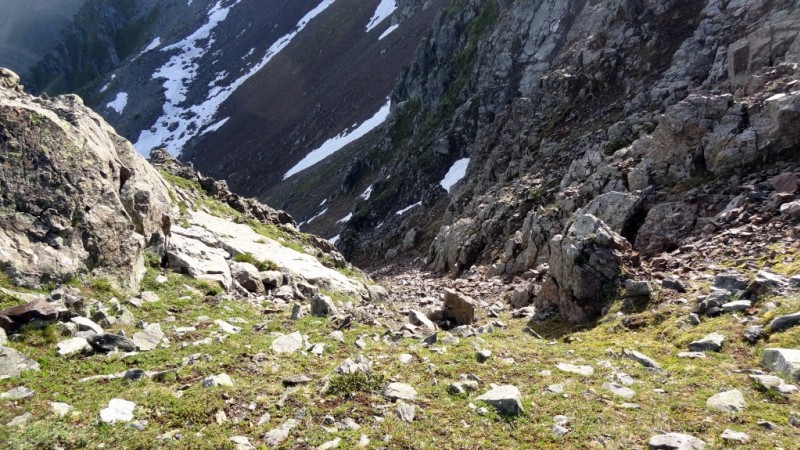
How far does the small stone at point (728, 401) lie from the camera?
298 inches

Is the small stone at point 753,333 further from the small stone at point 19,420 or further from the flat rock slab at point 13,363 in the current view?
the flat rock slab at point 13,363

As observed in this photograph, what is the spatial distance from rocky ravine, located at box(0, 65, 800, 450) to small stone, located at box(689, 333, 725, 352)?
0.03 m

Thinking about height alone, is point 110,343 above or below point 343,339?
above

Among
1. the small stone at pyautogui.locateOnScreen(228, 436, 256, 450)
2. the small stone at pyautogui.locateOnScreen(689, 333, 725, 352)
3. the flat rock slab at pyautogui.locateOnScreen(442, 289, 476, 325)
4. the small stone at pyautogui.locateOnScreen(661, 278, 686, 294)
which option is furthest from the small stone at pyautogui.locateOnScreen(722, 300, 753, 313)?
the small stone at pyautogui.locateOnScreen(228, 436, 256, 450)

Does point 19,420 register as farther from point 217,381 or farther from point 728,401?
point 728,401

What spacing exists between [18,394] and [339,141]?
88.9 metres

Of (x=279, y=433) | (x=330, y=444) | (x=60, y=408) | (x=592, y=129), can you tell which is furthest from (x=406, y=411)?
(x=592, y=129)

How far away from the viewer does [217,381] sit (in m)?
8.34

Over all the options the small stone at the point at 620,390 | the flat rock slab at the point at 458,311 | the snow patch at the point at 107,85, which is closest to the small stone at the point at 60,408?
the small stone at the point at 620,390

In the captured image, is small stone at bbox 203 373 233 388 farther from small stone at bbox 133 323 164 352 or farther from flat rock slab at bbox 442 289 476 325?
flat rock slab at bbox 442 289 476 325

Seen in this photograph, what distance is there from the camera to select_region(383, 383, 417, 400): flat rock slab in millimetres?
8211

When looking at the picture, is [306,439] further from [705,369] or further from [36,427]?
[705,369]

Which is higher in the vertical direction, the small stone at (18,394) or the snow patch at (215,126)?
the snow patch at (215,126)

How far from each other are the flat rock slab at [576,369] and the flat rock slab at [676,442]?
2635 millimetres
